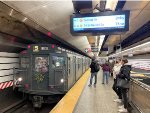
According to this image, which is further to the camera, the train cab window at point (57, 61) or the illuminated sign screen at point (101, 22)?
the train cab window at point (57, 61)

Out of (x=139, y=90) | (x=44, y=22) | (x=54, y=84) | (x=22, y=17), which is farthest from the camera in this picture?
(x=54, y=84)

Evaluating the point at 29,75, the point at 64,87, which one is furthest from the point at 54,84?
the point at 29,75

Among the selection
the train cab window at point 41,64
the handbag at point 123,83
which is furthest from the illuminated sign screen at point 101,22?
the train cab window at point 41,64

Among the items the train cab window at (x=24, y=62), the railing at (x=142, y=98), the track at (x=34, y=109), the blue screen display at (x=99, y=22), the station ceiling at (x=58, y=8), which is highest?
the station ceiling at (x=58, y=8)

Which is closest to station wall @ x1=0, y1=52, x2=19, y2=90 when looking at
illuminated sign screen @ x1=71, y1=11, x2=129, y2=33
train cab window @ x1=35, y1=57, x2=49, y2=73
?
train cab window @ x1=35, y1=57, x2=49, y2=73

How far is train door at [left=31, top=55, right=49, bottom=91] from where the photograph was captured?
9.57m

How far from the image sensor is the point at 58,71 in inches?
375

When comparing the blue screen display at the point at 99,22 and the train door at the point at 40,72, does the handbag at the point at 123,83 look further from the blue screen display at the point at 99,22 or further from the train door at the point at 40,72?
the train door at the point at 40,72

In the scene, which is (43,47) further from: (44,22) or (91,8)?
(91,8)

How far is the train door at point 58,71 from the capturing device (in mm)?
9406

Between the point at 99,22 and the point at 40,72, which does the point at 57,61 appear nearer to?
the point at 40,72

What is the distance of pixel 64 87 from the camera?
31.1ft

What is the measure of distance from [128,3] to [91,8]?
1.26 m

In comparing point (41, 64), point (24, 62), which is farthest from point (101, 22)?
point (24, 62)
